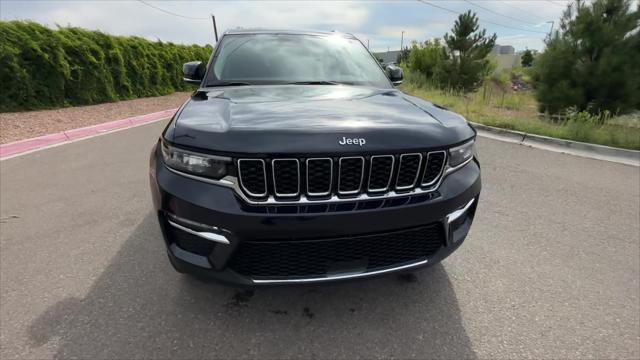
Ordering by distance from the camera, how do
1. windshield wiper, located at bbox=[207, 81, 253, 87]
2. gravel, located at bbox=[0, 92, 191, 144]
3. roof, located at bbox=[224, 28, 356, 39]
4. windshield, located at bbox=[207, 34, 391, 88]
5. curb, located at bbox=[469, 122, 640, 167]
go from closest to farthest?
windshield wiper, located at bbox=[207, 81, 253, 87], windshield, located at bbox=[207, 34, 391, 88], roof, located at bbox=[224, 28, 356, 39], curb, located at bbox=[469, 122, 640, 167], gravel, located at bbox=[0, 92, 191, 144]

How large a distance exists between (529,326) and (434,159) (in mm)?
1127

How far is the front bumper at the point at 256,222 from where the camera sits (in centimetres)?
160

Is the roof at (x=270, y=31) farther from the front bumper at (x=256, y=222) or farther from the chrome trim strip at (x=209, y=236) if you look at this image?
the chrome trim strip at (x=209, y=236)

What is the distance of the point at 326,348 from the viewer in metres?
1.84

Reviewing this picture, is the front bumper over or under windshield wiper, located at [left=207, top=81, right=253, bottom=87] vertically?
under

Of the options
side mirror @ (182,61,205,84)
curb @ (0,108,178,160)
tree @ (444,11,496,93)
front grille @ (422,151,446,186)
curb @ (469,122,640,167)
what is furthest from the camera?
tree @ (444,11,496,93)

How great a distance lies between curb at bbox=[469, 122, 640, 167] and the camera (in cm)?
557

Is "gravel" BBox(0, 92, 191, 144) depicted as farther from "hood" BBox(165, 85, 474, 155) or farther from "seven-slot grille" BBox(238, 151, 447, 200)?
"seven-slot grille" BBox(238, 151, 447, 200)

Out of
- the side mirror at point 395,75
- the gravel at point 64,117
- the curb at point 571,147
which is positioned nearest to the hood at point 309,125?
the side mirror at point 395,75

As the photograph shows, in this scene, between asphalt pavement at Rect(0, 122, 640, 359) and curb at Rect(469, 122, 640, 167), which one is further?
curb at Rect(469, 122, 640, 167)

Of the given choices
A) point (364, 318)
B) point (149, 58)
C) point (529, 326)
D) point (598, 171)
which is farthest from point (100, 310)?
point (149, 58)

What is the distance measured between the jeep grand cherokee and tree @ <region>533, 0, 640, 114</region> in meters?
10.5

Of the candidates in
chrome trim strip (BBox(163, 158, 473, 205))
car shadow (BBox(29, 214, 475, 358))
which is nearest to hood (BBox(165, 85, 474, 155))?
chrome trim strip (BBox(163, 158, 473, 205))

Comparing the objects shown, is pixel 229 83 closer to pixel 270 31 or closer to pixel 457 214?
pixel 270 31
